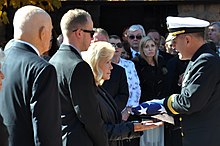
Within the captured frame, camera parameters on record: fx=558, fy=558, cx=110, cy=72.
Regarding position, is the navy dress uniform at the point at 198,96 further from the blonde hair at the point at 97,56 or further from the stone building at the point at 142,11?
the stone building at the point at 142,11

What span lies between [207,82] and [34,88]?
5.05ft

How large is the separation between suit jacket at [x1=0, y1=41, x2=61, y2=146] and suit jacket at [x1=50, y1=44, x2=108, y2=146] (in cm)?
40

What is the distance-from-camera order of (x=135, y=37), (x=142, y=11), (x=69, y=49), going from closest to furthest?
1. (x=69, y=49)
2. (x=135, y=37)
3. (x=142, y=11)

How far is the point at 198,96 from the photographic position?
173 inches

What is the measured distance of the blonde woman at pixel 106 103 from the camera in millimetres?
4387

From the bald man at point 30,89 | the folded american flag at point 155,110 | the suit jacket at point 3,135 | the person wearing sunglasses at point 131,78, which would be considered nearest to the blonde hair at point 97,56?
the folded american flag at point 155,110

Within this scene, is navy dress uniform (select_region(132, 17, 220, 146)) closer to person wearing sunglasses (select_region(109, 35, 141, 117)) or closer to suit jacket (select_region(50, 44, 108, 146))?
suit jacket (select_region(50, 44, 108, 146))

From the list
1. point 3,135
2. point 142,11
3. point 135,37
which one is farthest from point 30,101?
point 142,11

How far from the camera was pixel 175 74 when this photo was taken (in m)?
7.23

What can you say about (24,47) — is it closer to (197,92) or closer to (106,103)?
(106,103)

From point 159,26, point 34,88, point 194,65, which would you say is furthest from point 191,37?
point 159,26

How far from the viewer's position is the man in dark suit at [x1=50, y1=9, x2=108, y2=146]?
13.1 feet

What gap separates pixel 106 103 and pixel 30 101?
1.06m

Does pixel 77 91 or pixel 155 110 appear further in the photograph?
pixel 155 110
